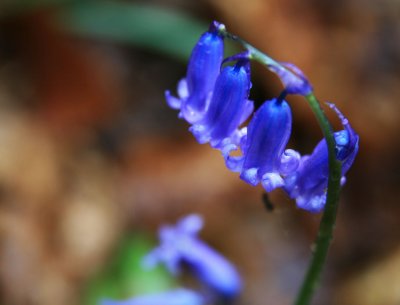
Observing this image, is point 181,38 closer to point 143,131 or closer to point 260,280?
point 143,131

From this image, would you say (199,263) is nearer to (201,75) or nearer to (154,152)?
(201,75)

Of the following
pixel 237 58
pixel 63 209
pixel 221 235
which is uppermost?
pixel 63 209

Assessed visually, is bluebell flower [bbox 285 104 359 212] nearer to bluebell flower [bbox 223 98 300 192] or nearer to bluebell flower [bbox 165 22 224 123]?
bluebell flower [bbox 223 98 300 192]

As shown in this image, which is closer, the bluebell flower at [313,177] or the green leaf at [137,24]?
the bluebell flower at [313,177]

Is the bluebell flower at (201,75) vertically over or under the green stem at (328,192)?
over

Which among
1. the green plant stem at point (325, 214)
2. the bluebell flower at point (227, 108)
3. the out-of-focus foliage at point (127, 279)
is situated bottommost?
the green plant stem at point (325, 214)

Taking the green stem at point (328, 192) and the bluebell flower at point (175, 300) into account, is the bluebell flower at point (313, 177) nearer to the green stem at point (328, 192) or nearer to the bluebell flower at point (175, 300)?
the green stem at point (328, 192)

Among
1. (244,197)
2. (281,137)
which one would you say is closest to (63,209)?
(244,197)

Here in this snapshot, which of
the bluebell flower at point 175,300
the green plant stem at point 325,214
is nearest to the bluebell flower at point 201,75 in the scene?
the green plant stem at point 325,214
